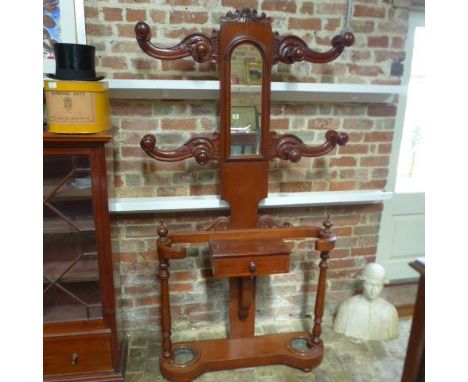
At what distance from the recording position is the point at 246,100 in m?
1.54

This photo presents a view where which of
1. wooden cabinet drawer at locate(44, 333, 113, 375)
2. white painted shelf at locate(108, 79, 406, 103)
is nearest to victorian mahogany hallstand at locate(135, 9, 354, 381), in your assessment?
white painted shelf at locate(108, 79, 406, 103)

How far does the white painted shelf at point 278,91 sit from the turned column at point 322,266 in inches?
24.8

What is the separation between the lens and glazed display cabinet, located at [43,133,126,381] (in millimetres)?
1413

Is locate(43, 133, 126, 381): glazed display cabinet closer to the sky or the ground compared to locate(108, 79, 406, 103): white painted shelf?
closer to the ground

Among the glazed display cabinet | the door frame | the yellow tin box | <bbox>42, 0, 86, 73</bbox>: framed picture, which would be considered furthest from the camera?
the door frame

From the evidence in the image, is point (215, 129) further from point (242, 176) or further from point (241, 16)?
point (241, 16)

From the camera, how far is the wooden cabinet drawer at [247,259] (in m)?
1.52

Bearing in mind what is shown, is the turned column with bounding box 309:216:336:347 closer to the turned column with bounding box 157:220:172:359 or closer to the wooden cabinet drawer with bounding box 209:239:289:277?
the wooden cabinet drawer with bounding box 209:239:289:277

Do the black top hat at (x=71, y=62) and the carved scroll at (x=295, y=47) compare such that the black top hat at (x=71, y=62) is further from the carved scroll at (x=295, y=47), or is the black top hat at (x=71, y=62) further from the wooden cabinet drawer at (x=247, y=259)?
the wooden cabinet drawer at (x=247, y=259)

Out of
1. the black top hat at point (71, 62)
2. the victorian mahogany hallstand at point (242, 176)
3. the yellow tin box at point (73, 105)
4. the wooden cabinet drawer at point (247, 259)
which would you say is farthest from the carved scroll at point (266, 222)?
the black top hat at point (71, 62)

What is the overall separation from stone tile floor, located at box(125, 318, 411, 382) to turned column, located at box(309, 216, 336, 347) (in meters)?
0.17

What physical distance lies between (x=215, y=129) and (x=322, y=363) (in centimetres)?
136

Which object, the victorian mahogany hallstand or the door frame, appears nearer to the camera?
the victorian mahogany hallstand
